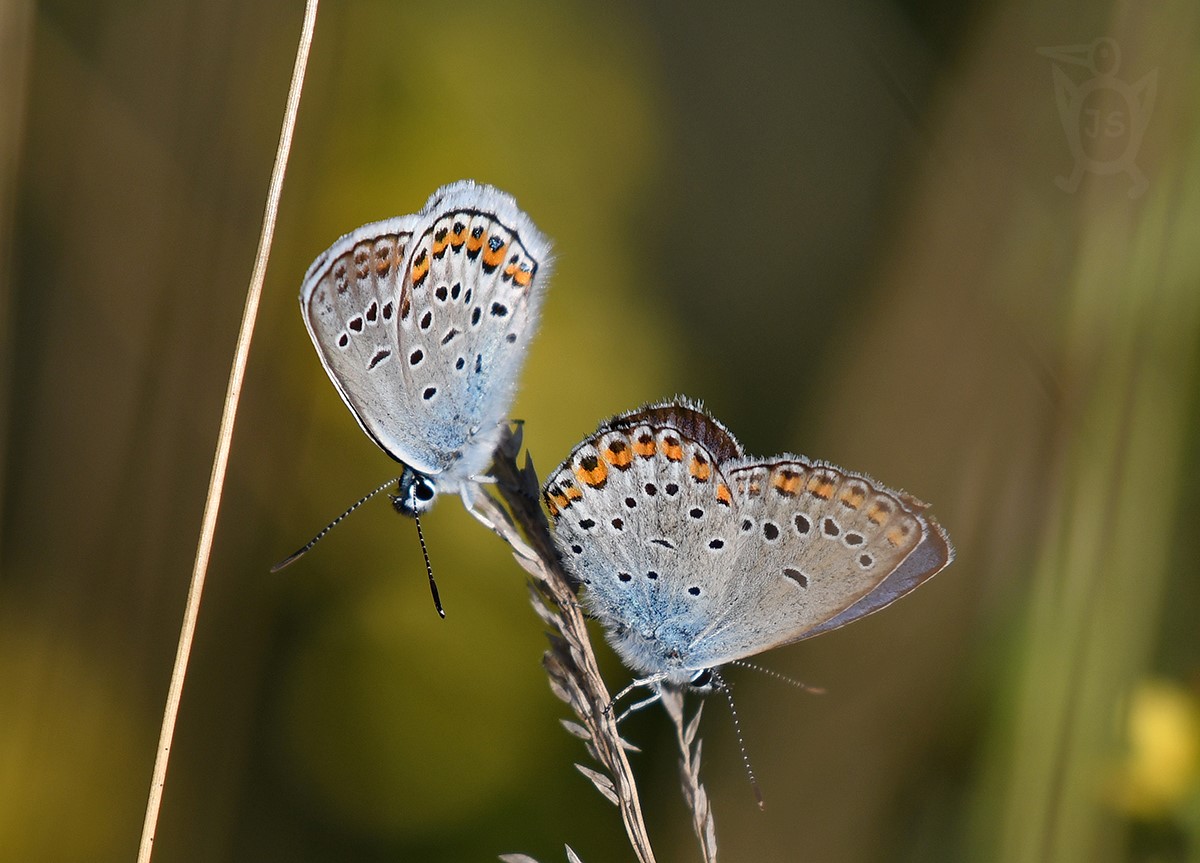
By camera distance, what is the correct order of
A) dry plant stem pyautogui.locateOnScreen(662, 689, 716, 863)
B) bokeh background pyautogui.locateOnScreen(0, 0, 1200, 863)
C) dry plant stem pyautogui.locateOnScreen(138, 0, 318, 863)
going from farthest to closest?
bokeh background pyautogui.locateOnScreen(0, 0, 1200, 863) → dry plant stem pyautogui.locateOnScreen(662, 689, 716, 863) → dry plant stem pyautogui.locateOnScreen(138, 0, 318, 863)

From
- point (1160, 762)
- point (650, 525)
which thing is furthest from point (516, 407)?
point (1160, 762)

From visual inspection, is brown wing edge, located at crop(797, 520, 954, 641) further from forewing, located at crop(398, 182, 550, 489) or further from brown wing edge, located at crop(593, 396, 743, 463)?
forewing, located at crop(398, 182, 550, 489)

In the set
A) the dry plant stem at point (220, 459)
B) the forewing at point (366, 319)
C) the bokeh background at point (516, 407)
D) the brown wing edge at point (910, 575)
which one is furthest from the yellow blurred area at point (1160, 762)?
the dry plant stem at point (220, 459)

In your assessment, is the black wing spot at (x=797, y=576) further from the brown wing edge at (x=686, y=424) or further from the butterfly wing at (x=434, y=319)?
the butterfly wing at (x=434, y=319)

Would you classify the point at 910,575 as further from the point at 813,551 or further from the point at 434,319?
the point at 434,319

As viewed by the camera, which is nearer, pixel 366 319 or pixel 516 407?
pixel 366 319

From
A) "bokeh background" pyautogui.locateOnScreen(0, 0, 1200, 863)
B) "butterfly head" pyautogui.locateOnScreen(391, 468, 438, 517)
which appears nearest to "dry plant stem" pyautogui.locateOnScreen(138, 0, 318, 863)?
"butterfly head" pyautogui.locateOnScreen(391, 468, 438, 517)

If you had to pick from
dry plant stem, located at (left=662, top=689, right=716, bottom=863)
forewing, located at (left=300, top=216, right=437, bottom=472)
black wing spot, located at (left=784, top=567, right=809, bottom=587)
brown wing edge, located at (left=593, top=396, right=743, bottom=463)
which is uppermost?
forewing, located at (left=300, top=216, right=437, bottom=472)
